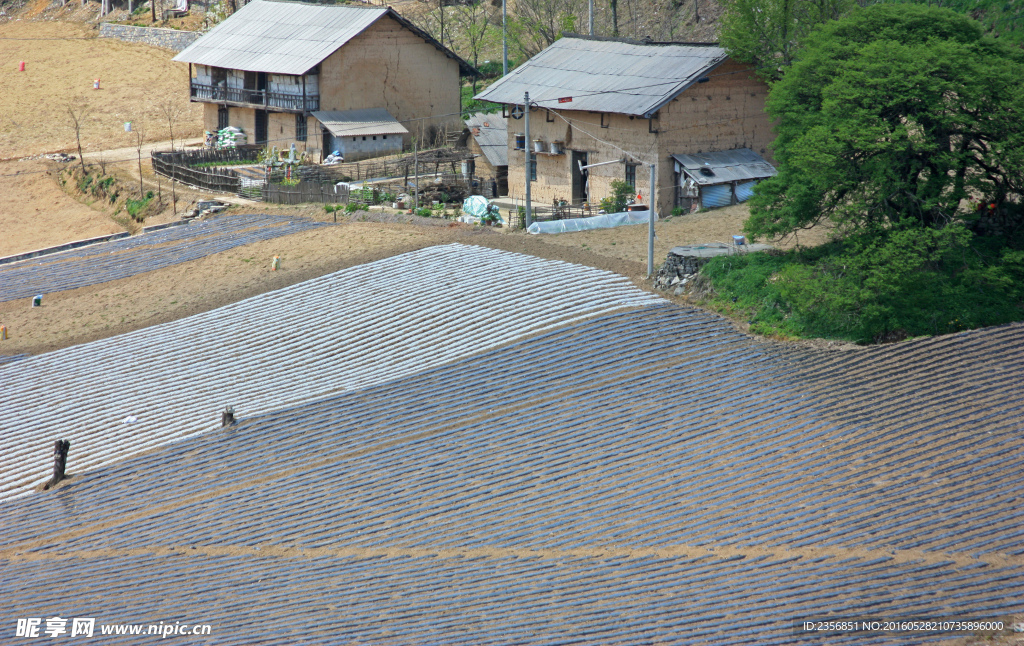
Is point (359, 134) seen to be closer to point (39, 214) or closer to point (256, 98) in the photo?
point (256, 98)

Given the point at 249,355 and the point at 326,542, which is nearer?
the point at 326,542

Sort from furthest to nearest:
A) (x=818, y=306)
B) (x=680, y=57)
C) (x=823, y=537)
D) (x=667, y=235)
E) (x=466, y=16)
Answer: (x=466, y=16) < (x=680, y=57) < (x=667, y=235) < (x=818, y=306) < (x=823, y=537)

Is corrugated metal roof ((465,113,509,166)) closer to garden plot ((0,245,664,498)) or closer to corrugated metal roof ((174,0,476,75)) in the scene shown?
corrugated metal roof ((174,0,476,75))

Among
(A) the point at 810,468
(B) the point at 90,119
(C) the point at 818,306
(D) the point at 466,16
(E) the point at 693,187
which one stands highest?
(D) the point at 466,16

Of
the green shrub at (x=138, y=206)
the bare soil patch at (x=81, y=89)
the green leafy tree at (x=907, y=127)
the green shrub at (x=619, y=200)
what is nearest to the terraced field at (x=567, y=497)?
the green leafy tree at (x=907, y=127)

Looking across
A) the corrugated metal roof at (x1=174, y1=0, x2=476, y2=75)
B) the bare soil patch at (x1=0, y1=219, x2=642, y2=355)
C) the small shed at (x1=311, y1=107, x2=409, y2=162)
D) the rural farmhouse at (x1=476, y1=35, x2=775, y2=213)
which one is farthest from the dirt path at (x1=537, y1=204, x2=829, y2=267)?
the corrugated metal roof at (x1=174, y1=0, x2=476, y2=75)

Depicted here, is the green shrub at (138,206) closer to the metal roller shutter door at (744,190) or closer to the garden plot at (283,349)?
the garden plot at (283,349)

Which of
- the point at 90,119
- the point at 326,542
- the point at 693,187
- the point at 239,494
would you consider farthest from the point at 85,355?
the point at 90,119

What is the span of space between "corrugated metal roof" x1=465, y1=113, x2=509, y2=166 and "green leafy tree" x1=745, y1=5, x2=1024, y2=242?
20708 millimetres

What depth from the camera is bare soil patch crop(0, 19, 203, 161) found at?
64438mm

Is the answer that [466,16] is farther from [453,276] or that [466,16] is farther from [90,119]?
[453,276]

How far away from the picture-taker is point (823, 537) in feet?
59.1

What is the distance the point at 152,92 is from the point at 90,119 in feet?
18.0

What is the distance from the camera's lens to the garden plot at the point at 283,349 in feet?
89.9
